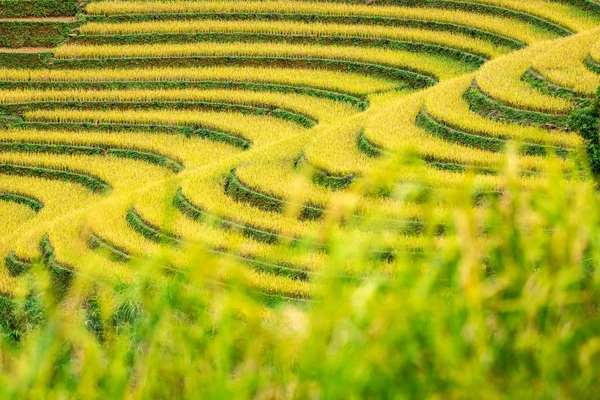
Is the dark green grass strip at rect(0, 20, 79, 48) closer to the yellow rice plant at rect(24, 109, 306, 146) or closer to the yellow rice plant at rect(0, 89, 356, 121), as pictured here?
the yellow rice plant at rect(0, 89, 356, 121)

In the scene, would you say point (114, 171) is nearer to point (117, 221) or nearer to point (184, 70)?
point (117, 221)

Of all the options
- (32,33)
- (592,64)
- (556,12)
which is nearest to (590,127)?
(592,64)

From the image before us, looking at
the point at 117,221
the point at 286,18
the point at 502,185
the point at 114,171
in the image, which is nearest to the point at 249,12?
the point at 286,18

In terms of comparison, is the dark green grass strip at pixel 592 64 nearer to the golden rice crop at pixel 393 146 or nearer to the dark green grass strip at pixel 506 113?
the dark green grass strip at pixel 506 113

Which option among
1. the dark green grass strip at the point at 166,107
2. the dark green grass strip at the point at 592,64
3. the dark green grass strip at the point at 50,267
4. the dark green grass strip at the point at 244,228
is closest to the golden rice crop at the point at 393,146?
the dark green grass strip at the point at 244,228

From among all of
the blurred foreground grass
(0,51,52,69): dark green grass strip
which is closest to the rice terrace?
the blurred foreground grass

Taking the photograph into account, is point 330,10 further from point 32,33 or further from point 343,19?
point 32,33
